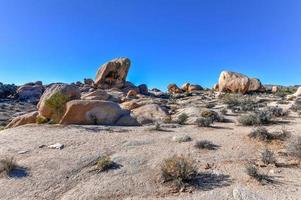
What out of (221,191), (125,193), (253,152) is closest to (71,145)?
(125,193)

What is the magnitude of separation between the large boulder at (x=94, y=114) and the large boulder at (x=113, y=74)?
112 ft

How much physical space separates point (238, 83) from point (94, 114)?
90.6 ft

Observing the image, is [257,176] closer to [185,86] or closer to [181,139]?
[181,139]

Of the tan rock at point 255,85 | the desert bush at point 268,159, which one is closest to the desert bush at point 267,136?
the desert bush at point 268,159

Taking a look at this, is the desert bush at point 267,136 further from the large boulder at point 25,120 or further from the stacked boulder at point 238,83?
the stacked boulder at point 238,83

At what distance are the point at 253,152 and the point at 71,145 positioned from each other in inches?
268

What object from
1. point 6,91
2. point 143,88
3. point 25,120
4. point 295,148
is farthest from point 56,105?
point 6,91

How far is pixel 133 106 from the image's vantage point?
78.1ft

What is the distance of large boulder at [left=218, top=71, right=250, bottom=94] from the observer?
120 feet

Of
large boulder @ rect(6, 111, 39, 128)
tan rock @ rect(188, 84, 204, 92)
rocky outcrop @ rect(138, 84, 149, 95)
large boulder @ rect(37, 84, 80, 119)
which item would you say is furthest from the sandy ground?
tan rock @ rect(188, 84, 204, 92)

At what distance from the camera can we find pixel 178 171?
705 cm

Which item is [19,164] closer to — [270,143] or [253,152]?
[253,152]

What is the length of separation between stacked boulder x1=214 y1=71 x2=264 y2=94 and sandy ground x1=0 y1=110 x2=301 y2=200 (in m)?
25.3

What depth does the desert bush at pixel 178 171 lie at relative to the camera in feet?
23.1
